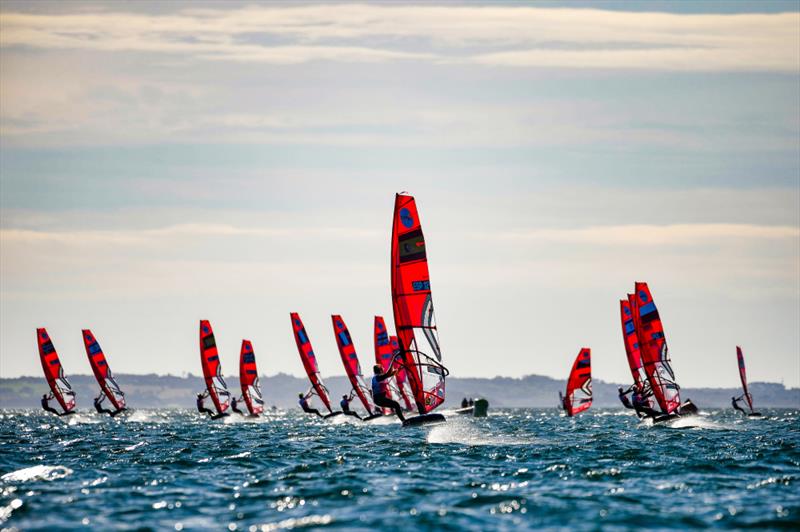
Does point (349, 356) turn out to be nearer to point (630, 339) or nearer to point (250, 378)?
point (250, 378)

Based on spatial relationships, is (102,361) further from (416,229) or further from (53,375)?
(416,229)

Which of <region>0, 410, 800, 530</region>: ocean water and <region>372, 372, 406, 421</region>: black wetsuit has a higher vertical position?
<region>372, 372, 406, 421</region>: black wetsuit

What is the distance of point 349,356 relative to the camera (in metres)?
68.2

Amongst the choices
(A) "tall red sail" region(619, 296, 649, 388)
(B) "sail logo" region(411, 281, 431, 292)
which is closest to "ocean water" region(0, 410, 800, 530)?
(B) "sail logo" region(411, 281, 431, 292)

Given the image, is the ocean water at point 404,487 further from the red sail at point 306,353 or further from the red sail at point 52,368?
the red sail at point 52,368

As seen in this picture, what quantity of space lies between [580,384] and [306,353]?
25.8 meters

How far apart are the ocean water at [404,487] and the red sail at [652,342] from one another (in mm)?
18882

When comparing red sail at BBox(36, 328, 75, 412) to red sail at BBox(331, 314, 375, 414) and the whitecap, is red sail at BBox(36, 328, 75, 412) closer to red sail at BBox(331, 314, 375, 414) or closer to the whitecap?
red sail at BBox(331, 314, 375, 414)

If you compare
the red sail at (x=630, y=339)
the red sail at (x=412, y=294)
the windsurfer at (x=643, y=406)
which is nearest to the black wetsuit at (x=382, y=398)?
the red sail at (x=412, y=294)

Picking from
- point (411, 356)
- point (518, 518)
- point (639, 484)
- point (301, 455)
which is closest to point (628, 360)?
point (411, 356)

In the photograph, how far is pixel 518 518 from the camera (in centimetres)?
1736

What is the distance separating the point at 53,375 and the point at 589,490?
217 feet

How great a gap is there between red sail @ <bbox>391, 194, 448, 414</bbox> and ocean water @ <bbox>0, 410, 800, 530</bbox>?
398cm

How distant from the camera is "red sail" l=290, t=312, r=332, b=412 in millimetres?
71938
